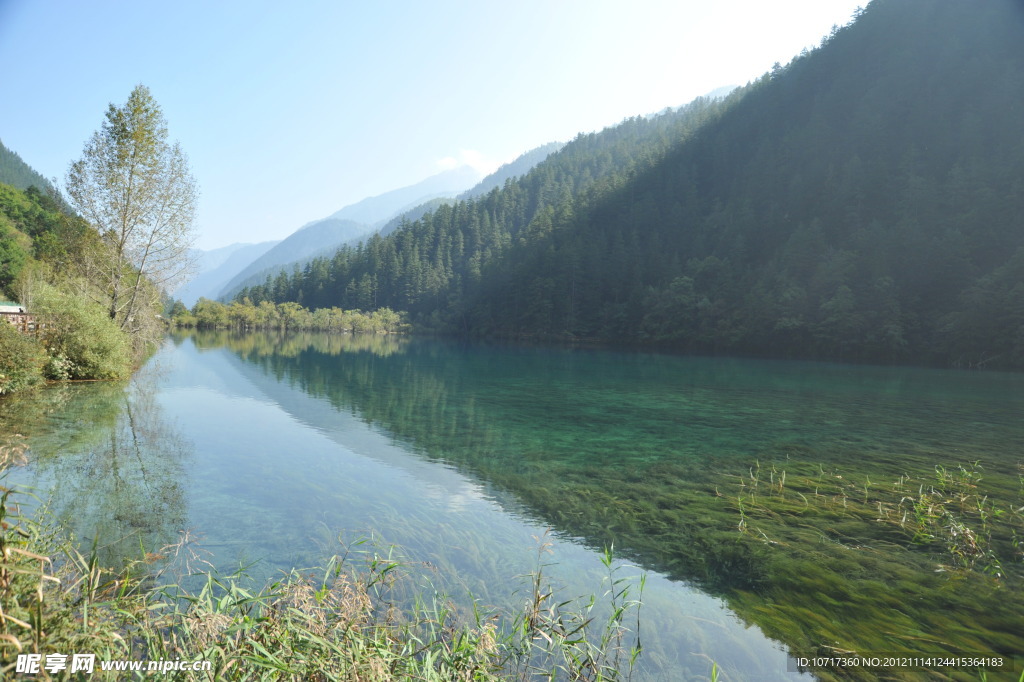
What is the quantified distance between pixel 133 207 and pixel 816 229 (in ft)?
285

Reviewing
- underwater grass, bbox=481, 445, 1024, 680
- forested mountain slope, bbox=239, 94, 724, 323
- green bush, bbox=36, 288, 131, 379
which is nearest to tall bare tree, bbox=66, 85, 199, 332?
green bush, bbox=36, 288, 131, 379

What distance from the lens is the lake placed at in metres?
6.46

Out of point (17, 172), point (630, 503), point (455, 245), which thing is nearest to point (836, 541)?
point (630, 503)

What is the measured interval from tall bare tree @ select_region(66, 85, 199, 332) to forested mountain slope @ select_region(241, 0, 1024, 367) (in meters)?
70.1

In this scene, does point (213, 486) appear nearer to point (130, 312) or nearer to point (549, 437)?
point (549, 437)

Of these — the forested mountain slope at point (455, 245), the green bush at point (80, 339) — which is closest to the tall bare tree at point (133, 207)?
the green bush at point (80, 339)

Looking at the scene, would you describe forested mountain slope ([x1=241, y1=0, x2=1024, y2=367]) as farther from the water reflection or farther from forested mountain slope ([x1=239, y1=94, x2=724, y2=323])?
the water reflection

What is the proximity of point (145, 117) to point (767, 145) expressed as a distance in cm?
10952

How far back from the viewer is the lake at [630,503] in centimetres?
646

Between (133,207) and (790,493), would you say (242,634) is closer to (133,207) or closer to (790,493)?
(790,493)

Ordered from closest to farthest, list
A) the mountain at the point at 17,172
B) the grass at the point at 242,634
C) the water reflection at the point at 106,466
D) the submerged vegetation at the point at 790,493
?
the grass at the point at 242,634 → the submerged vegetation at the point at 790,493 → the water reflection at the point at 106,466 → the mountain at the point at 17,172

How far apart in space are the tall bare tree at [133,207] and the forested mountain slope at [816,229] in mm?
70064

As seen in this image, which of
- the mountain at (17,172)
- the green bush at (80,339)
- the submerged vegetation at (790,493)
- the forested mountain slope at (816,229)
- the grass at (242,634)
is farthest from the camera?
the mountain at (17,172)

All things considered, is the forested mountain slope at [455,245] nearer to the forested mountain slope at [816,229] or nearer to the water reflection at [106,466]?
the forested mountain slope at [816,229]
